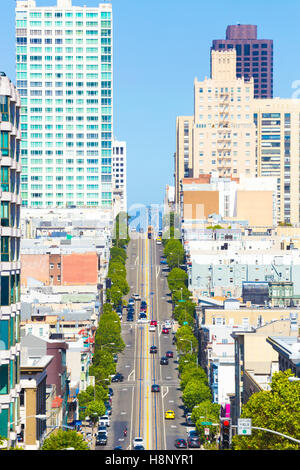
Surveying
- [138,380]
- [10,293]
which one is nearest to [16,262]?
[10,293]

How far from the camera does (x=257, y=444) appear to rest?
6041 cm

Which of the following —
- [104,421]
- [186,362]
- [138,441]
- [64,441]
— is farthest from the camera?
[186,362]

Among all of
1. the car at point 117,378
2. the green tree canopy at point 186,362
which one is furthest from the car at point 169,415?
the car at point 117,378

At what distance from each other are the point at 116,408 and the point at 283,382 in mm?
87980

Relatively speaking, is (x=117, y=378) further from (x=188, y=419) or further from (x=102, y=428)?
(x=102, y=428)

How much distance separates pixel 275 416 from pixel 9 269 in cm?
1472

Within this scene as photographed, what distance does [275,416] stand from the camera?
6131cm

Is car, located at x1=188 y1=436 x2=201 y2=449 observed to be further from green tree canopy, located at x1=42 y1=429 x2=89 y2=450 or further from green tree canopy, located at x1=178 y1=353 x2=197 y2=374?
green tree canopy, located at x1=42 y1=429 x2=89 y2=450

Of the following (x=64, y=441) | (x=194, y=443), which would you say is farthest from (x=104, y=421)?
(x=64, y=441)

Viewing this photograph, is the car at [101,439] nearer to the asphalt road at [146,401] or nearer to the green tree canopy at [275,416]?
the asphalt road at [146,401]

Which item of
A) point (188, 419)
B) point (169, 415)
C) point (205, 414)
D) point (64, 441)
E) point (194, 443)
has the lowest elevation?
point (188, 419)

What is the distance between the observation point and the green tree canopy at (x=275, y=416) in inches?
2373

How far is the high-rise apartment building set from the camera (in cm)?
5706

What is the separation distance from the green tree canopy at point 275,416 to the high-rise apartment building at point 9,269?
443 inches
